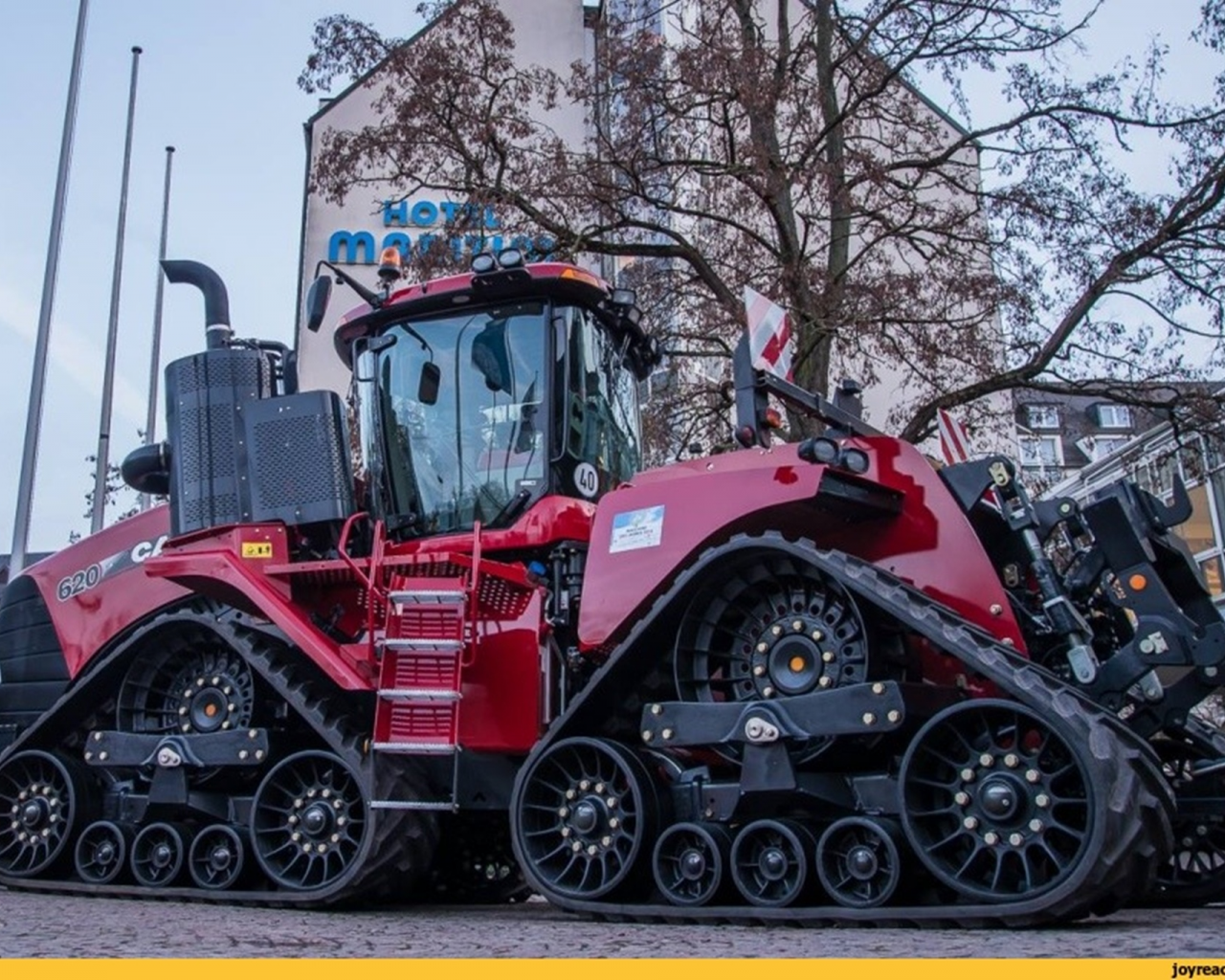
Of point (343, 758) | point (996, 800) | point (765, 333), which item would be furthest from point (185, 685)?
point (996, 800)

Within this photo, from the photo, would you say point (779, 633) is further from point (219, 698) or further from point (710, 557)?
point (219, 698)

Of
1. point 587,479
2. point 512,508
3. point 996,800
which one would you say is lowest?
point 996,800

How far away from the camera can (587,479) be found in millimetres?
7809

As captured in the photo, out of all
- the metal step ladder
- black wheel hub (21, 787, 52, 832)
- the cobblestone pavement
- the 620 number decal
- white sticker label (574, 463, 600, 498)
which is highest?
white sticker label (574, 463, 600, 498)

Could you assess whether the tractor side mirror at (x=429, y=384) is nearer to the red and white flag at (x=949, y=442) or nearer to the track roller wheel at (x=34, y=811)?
the red and white flag at (x=949, y=442)

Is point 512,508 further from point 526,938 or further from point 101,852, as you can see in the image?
point 101,852

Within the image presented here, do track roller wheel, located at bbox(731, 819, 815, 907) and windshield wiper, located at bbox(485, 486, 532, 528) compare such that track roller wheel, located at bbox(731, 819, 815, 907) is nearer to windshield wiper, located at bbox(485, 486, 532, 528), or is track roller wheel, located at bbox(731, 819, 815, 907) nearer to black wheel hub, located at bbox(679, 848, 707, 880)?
black wheel hub, located at bbox(679, 848, 707, 880)

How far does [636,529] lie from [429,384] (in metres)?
1.95

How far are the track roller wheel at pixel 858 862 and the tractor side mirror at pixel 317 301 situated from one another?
3644 mm

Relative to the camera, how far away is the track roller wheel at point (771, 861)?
5.66 meters

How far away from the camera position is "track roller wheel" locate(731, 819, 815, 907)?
5664 millimetres

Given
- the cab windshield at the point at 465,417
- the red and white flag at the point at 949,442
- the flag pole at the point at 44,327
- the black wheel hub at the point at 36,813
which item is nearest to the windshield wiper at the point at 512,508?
the cab windshield at the point at 465,417

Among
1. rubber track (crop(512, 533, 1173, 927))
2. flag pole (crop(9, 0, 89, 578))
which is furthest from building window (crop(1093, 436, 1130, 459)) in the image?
rubber track (crop(512, 533, 1173, 927))

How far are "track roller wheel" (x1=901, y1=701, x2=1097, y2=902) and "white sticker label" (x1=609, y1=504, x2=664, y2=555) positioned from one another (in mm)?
1636
